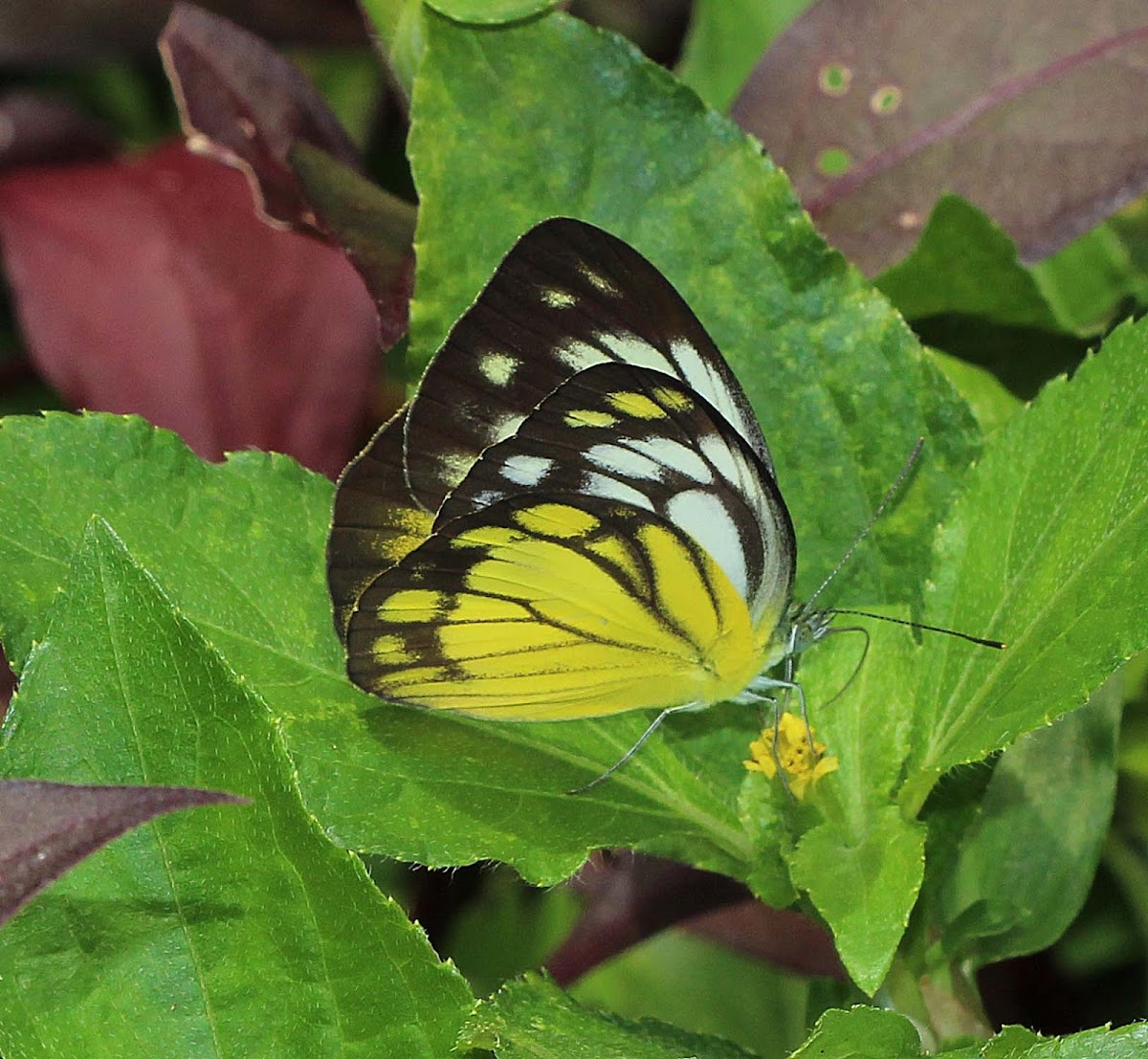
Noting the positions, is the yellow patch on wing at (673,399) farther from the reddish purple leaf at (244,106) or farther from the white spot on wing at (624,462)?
the reddish purple leaf at (244,106)

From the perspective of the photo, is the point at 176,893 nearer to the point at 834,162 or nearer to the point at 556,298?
the point at 556,298

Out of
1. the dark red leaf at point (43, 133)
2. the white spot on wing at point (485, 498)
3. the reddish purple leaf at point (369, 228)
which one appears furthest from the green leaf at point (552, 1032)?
the dark red leaf at point (43, 133)

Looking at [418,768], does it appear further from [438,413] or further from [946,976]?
[946,976]

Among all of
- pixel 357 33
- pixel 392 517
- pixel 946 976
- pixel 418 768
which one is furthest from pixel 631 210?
pixel 357 33

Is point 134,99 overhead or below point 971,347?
below

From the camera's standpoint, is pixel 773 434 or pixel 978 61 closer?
pixel 773 434

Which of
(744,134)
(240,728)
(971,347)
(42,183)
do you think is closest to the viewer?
(240,728)

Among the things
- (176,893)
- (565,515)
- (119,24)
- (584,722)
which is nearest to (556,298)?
(565,515)

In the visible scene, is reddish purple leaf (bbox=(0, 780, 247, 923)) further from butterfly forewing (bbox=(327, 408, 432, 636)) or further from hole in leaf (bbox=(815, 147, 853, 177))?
hole in leaf (bbox=(815, 147, 853, 177))
